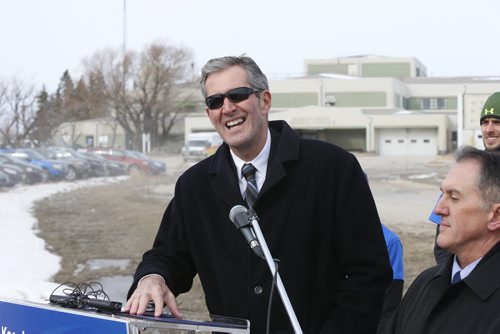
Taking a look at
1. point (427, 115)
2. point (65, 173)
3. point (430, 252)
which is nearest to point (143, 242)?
point (430, 252)

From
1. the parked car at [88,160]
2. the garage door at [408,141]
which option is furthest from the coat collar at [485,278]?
the garage door at [408,141]

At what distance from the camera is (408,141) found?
217ft

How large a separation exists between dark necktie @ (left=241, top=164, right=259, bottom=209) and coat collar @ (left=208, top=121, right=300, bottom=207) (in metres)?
0.04

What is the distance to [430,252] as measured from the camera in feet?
40.2

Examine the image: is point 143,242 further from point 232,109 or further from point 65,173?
point 65,173

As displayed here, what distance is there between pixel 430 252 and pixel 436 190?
1605 centimetres

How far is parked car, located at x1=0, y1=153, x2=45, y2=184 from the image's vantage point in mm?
28297

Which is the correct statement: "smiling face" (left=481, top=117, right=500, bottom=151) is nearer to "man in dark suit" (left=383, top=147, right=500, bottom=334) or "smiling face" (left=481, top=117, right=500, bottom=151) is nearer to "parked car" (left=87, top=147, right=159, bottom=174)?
"man in dark suit" (left=383, top=147, right=500, bottom=334)

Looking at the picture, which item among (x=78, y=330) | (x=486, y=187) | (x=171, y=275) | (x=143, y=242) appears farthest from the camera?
(x=143, y=242)

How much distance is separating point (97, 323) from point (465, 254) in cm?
128

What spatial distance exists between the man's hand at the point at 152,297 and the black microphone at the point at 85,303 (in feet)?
0.23

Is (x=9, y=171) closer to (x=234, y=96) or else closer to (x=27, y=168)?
(x=27, y=168)

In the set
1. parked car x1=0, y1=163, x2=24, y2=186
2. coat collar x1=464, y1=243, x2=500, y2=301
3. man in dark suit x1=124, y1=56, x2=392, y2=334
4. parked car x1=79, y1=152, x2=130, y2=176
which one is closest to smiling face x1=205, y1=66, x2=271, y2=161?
man in dark suit x1=124, y1=56, x2=392, y2=334

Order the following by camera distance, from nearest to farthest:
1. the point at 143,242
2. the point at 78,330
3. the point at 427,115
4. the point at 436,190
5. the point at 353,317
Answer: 1. the point at 78,330
2. the point at 353,317
3. the point at 143,242
4. the point at 436,190
5. the point at 427,115
